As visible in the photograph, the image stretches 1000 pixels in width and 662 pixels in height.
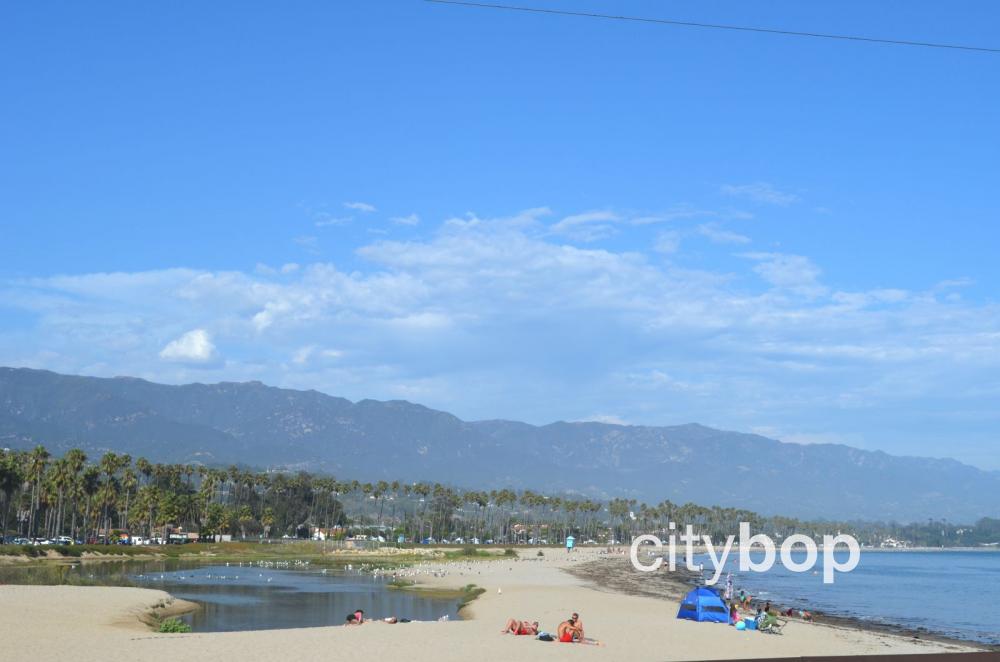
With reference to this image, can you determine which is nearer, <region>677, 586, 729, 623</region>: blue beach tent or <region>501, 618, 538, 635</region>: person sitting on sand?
<region>501, 618, 538, 635</region>: person sitting on sand

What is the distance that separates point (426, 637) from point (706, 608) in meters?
15.3

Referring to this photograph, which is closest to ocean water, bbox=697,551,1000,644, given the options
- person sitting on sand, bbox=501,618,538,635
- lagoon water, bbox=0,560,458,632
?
person sitting on sand, bbox=501,618,538,635

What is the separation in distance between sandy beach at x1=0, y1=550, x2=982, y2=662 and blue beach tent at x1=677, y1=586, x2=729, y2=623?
1.32 meters

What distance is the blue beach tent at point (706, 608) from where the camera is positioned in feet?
131

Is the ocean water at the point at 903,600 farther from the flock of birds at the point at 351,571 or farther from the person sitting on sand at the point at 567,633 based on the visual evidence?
the person sitting on sand at the point at 567,633

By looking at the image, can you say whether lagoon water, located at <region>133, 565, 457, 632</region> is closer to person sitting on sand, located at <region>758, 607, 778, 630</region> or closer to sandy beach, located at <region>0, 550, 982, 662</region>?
sandy beach, located at <region>0, 550, 982, 662</region>

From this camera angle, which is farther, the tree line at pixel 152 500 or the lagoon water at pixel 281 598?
the tree line at pixel 152 500

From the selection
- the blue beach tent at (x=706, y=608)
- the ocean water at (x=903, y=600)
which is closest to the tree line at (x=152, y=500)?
the ocean water at (x=903, y=600)

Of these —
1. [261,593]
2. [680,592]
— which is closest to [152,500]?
[261,593]

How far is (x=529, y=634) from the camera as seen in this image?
104 feet

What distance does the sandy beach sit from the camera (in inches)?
990

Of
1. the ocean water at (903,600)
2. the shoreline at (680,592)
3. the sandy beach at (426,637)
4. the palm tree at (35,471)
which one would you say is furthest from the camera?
the palm tree at (35,471)

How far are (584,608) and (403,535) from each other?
5825 inches

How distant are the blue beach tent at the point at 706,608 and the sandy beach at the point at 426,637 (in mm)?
1318
